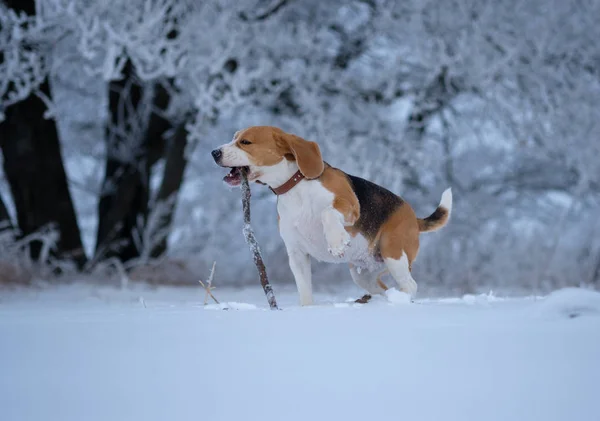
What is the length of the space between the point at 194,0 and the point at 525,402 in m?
7.51

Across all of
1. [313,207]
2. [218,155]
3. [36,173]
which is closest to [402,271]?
[313,207]

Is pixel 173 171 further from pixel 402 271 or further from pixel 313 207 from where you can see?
pixel 313 207

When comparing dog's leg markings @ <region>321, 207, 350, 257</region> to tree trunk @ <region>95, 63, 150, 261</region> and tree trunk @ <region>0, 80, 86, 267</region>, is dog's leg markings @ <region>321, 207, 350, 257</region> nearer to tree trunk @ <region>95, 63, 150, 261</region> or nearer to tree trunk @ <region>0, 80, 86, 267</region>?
tree trunk @ <region>0, 80, 86, 267</region>

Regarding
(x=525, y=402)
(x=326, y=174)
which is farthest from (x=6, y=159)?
(x=525, y=402)

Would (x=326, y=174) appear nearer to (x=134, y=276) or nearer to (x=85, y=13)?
(x=134, y=276)

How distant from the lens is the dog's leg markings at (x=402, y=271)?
3568mm

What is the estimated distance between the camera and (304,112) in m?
9.00

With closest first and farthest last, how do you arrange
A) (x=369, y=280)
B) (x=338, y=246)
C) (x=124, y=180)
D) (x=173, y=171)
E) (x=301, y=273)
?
(x=338, y=246) → (x=301, y=273) → (x=369, y=280) → (x=124, y=180) → (x=173, y=171)

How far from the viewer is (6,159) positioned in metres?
7.68

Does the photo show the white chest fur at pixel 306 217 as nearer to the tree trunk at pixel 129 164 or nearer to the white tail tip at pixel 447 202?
the white tail tip at pixel 447 202

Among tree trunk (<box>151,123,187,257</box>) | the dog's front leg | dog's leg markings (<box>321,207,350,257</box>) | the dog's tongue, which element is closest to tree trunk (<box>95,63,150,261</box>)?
tree trunk (<box>151,123,187,257</box>)

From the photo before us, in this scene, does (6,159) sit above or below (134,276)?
above

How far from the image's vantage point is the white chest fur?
328cm

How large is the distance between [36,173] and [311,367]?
6643mm
